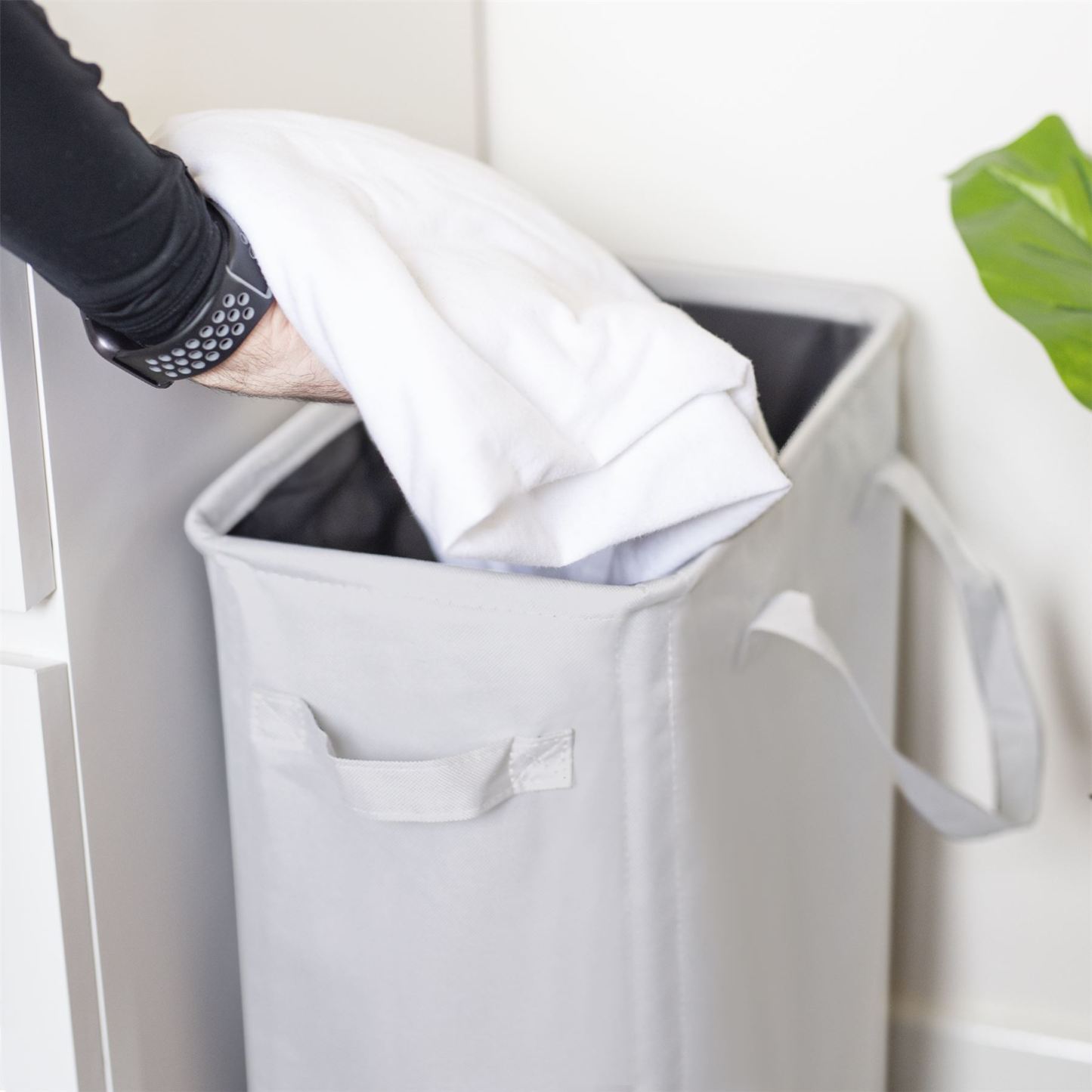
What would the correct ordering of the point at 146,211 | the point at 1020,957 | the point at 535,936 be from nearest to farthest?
the point at 146,211 → the point at 535,936 → the point at 1020,957

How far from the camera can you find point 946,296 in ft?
2.69

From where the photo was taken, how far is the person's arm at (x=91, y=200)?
1.27ft

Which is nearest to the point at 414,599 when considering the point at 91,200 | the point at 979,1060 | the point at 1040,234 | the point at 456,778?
the point at 456,778

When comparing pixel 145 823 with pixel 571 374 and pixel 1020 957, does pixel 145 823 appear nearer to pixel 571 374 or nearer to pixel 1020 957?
pixel 571 374

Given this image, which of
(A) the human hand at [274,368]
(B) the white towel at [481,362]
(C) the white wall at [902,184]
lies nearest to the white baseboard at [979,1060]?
(C) the white wall at [902,184]

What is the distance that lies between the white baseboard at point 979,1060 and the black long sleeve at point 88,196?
0.79 meters

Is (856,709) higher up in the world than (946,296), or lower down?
lower down

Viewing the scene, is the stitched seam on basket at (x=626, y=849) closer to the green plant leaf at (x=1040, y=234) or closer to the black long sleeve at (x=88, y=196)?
the black long sleeve at (x=88, y=196)

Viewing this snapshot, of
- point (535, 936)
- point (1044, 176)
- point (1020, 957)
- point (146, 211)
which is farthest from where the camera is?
point (1020, 957)

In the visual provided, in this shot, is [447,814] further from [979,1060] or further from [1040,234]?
[979,1060]

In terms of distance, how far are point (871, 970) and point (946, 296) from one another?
16.8 inches

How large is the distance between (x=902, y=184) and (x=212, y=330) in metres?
0.50

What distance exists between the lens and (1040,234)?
66 cm

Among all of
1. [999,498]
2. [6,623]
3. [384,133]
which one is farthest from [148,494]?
[999,498]
